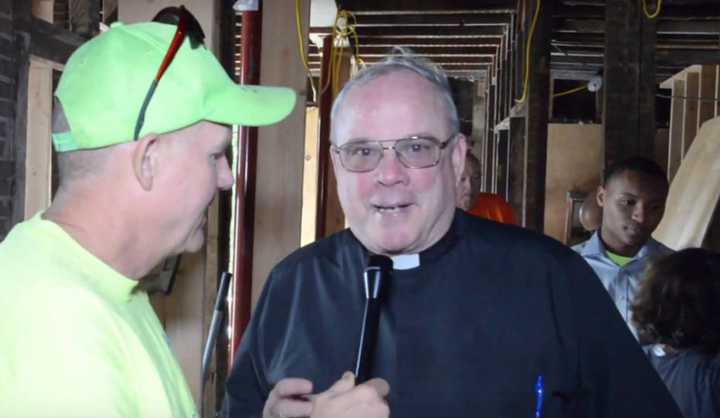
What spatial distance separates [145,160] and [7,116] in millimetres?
1915

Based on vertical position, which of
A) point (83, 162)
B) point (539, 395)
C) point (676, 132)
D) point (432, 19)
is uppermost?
point (432, 19)

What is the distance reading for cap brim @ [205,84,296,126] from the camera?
1.34m

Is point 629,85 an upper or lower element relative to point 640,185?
upper

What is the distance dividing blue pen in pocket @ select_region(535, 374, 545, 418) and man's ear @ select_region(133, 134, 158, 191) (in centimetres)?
105

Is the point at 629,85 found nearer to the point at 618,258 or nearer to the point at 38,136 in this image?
the point at 618,258

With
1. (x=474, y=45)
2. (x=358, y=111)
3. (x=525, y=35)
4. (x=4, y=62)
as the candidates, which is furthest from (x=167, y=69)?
(x=474, y=45)

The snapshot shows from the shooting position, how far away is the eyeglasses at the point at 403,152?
199 cm

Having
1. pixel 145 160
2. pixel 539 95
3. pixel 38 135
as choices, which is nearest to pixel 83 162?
pixel 145 160

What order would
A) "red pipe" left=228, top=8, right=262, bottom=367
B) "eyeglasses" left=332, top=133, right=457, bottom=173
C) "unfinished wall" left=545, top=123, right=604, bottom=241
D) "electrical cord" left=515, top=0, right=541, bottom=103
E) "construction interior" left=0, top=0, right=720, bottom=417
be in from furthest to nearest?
"unfinished wall" left=545, top=123, right=604, bottom=241 < "electrical cord" left=515, top=0, right=541, bottom=103 < "red pipe" left=228, top=8, right=262, bottom=367 < "construction interior" left=0, top=0, right=720, bottom=417 < "eyeglasses" left=332, top=133, right=457, bottom=173

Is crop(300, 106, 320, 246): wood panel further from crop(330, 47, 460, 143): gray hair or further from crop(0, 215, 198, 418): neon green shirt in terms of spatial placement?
crop(0, 215, 198, 418): neon green shirt

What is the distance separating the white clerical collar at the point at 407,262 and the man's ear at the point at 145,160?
891 millimetres

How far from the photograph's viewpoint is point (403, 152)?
199 centimetres

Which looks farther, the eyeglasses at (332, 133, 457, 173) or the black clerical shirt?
the eyeglasses at (332, 133, 457, 173)

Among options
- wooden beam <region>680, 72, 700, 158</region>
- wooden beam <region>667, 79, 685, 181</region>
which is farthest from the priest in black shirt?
wooden beam <region>667, 79, 685, 181</region>
